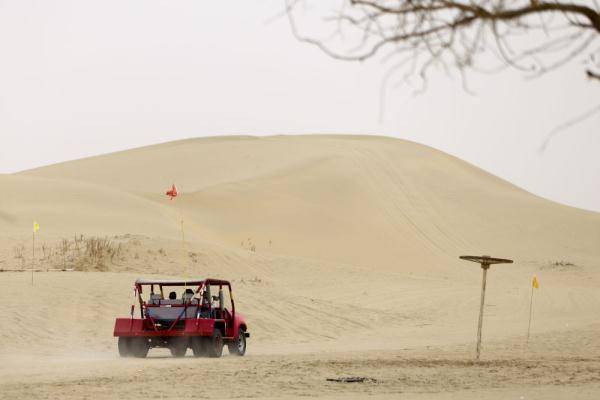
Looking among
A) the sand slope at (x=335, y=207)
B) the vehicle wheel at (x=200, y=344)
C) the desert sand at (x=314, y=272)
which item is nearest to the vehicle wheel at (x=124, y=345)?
the desert sand at (x=314, y=272)

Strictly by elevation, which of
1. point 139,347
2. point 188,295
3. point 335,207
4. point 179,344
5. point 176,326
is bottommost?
point 139,347

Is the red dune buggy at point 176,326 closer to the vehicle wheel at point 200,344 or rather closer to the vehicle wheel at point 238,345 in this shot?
the vehicle wheel at point 200,344

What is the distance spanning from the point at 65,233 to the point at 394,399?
27224mm

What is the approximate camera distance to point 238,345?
17625 mm

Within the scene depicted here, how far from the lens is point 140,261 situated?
3075 centimetres

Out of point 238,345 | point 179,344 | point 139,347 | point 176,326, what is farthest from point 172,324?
point 238,345

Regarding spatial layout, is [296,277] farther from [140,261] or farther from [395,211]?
[395,211]

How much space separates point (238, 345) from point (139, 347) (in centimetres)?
159

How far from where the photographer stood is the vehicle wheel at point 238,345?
1752 cm

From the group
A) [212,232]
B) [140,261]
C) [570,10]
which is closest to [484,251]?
[212,232]

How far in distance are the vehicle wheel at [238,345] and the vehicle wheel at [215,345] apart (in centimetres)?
53

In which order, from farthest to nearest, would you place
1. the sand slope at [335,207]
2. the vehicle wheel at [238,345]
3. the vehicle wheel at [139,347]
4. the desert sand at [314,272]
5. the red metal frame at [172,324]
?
the sand slope at [335,207], the vehicle wheel at [238,345], the vehicle wheel at [139,347], the red metal frame at [172,324], the desert sand at [314,272]

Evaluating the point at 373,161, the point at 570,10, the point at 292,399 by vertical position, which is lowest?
the point at 292,399

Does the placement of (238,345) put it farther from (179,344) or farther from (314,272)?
(314,272)
